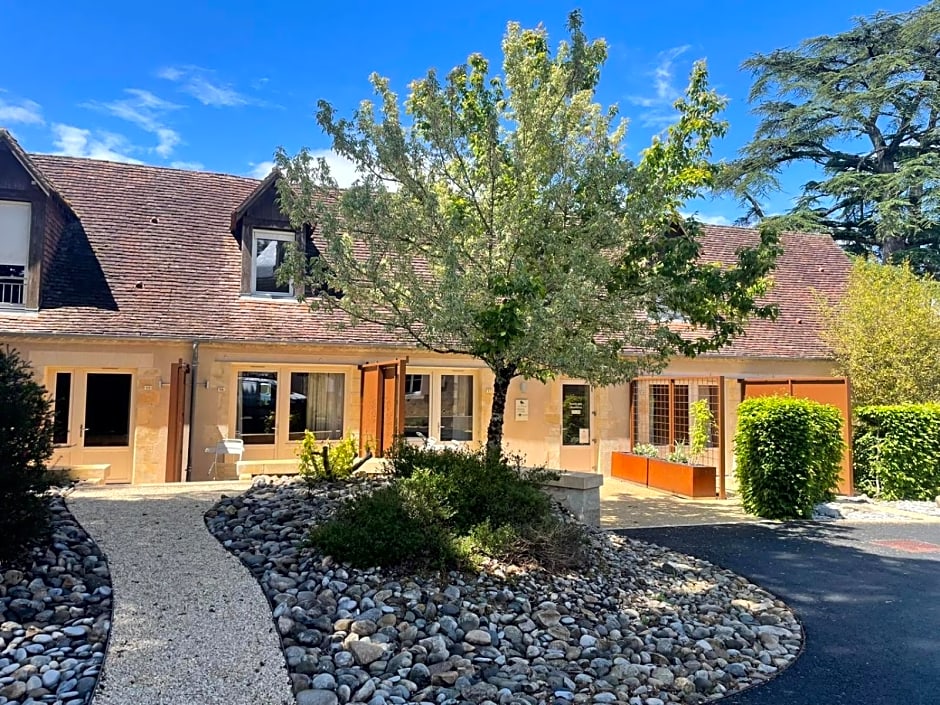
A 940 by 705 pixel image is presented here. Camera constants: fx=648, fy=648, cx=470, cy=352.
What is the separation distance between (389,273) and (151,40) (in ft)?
21.6

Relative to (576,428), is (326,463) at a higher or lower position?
lower

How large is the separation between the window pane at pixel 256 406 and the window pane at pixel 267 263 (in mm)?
1806

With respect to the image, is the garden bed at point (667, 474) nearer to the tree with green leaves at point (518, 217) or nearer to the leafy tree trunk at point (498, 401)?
the tree with green leaves at point (518, 217)

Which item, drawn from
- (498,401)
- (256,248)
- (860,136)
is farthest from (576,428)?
(860,136)

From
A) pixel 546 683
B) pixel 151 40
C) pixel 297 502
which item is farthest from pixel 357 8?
pixel 546 683

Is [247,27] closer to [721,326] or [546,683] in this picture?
[721,326]

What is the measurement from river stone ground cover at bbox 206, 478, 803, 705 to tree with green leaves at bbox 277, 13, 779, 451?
7.77 feet

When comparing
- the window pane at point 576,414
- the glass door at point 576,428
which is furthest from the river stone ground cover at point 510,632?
the window pane at point 576,414

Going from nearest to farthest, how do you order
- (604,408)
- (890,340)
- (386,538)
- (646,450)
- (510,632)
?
(510,632) → (386,538) → (890,340) → (646,450) → (604,408)

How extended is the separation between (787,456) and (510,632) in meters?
7.09

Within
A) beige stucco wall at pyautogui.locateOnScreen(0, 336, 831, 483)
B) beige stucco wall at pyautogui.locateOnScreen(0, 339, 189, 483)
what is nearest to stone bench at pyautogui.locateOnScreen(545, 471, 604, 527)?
beige stucco wall at pyautogui.locateOnScreen(0, 336, 831, 483)

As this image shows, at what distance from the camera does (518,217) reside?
255 inches

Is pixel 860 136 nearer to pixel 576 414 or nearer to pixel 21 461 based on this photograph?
pixel 576 414

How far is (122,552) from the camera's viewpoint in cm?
541
